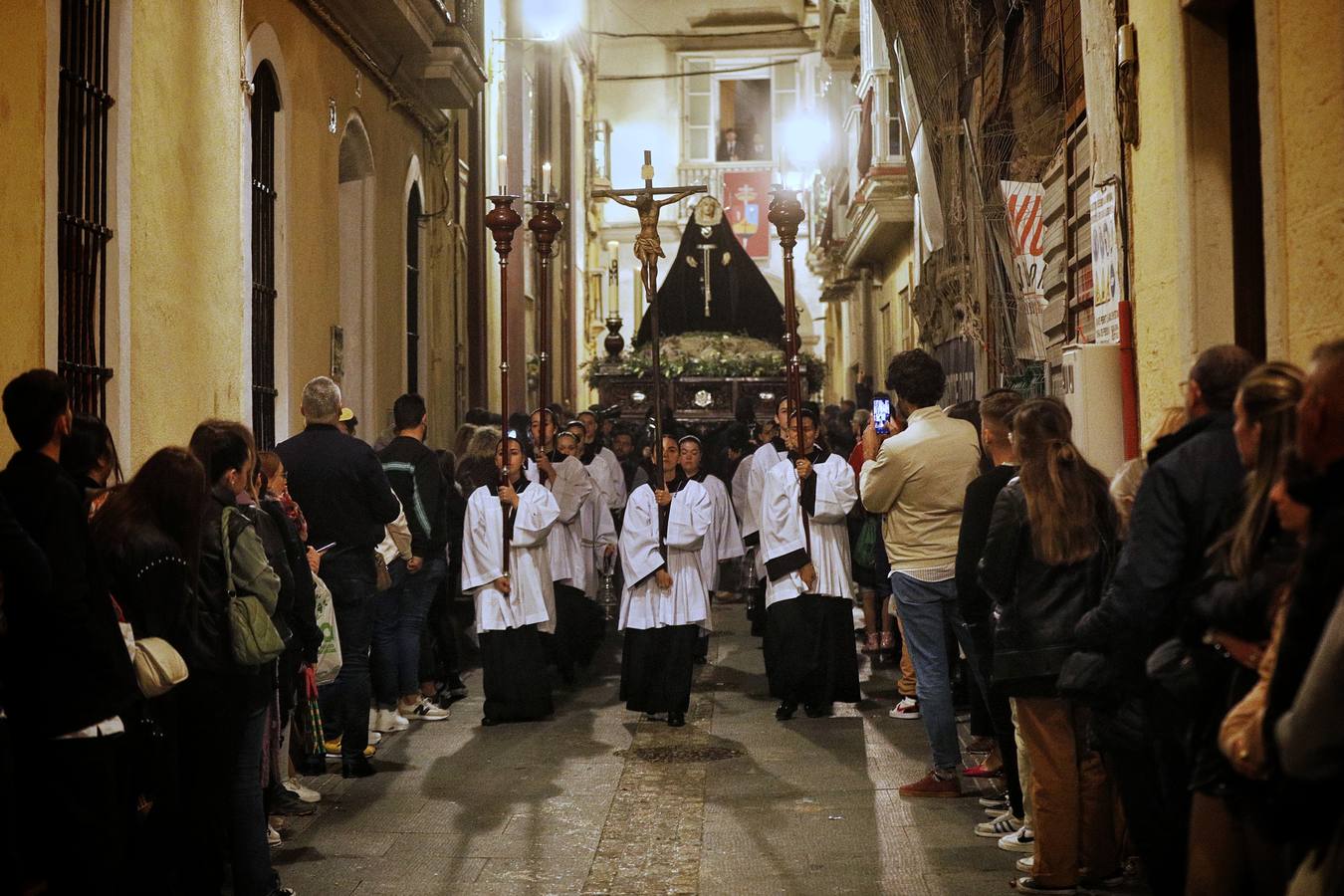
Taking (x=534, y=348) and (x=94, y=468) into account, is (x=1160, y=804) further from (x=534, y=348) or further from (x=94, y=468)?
(x=534, y=348)

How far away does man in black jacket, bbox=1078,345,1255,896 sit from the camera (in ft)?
13.7

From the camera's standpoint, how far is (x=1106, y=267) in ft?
26.5

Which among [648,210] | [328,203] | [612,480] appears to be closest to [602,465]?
Result: [612,480]

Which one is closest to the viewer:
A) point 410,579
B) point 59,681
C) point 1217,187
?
point 59,681

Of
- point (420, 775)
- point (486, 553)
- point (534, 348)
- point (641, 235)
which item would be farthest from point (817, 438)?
point (534, 348)

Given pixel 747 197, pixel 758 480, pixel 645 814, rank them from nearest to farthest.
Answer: pixel 645 814 < pixel 758 480 < pixel 747 197

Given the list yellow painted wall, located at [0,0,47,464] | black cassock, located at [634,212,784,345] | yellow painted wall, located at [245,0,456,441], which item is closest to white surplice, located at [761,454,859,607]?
yellow painted wall, located at [245,0,456,441]

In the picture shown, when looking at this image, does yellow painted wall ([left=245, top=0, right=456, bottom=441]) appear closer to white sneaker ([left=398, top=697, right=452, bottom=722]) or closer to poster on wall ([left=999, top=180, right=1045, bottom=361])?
white sneaker ([left=398, top=697, right=452, bottom=722])

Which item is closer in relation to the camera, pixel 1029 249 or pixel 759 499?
pixel 1029 249

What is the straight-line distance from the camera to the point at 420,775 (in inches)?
317

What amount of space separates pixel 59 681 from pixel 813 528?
19.4ft

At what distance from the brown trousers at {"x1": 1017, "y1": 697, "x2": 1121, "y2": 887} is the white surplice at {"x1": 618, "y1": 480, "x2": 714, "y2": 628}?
4.13 meters

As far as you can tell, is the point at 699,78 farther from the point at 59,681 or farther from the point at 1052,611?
the point at 59,681

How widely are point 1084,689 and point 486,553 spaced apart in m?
5.47
